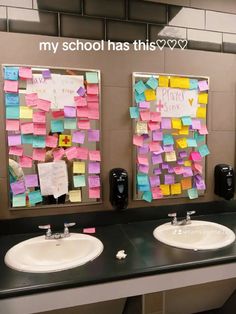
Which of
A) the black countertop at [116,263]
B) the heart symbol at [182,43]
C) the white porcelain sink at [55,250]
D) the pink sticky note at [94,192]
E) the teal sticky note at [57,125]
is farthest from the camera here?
the heart symbol at [182,43]

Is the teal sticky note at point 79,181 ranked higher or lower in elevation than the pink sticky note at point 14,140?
lower

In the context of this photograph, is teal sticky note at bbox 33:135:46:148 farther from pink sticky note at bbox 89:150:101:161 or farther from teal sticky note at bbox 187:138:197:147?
teal sticky note at bbox 187:138:197:147

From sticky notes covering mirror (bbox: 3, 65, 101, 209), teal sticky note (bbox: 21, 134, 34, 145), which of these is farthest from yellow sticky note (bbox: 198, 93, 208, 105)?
teal sticky note (bbox: 21, 134, 34, 145)

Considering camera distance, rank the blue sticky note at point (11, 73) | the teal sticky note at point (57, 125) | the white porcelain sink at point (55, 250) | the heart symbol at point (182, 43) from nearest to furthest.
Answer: the white porcelain sink at point (55, 250), the blue sticky note at point (11, 73), the teal sticky note at point (57, 125), the heart symbol at point (182, 43)

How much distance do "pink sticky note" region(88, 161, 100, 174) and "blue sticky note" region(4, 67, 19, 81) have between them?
67 cm

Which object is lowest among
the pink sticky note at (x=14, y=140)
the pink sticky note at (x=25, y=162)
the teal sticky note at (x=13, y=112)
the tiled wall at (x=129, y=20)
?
the pink sticky note at (x=25, y=162)

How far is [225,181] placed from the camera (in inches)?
73.4

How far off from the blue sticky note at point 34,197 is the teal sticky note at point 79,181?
225 millimetres

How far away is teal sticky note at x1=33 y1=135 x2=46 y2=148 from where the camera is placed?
1.58 m

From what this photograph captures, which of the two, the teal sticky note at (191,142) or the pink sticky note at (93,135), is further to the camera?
the teal sticky note at (191,142)

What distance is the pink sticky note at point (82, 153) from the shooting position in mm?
1668

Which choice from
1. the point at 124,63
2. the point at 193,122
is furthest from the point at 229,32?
the point at 124,63

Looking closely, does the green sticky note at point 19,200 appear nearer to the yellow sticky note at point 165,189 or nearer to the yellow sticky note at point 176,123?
the yellow sticky note at point 165,189

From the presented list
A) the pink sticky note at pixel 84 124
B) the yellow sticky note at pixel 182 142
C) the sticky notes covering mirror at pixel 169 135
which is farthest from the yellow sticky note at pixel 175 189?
the pink sticky note at pixel 84 124
